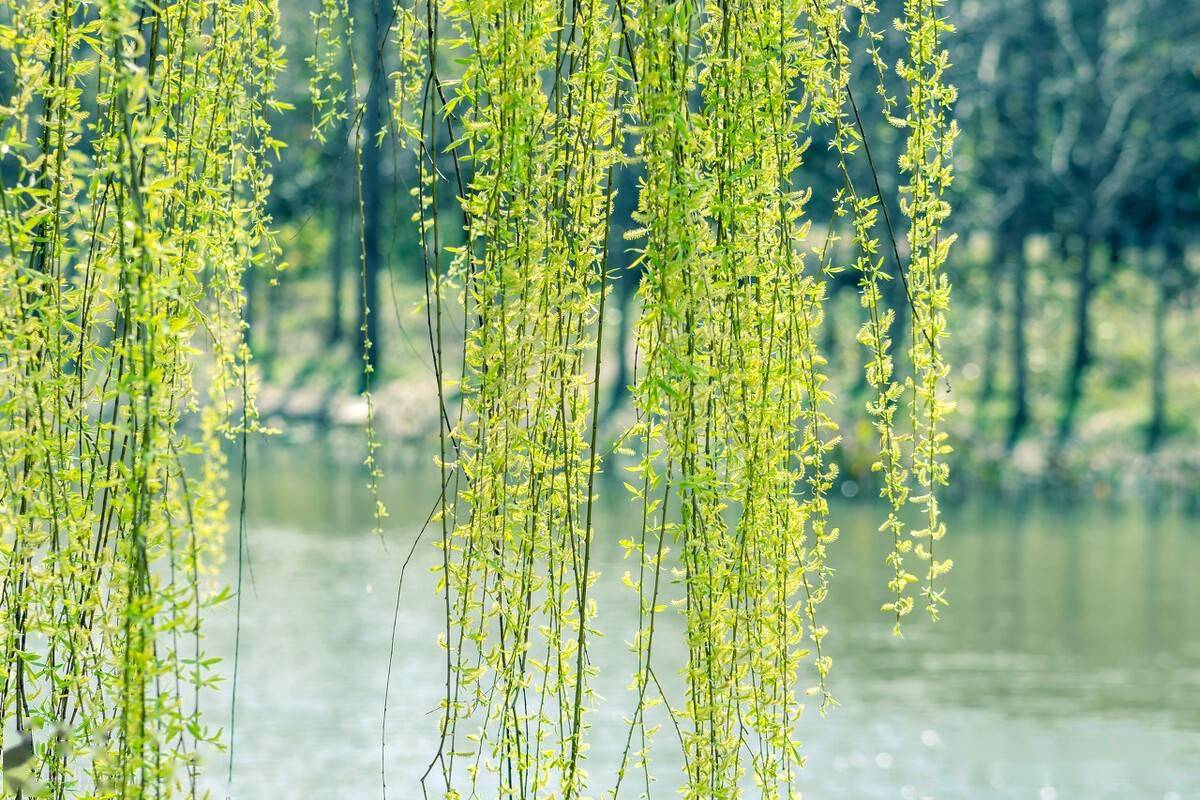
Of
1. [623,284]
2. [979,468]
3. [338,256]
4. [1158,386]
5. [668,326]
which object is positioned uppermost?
[338,256]

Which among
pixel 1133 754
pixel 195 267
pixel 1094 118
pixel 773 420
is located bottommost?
pixel 1133 754

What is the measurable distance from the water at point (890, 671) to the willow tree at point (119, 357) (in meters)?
2.12

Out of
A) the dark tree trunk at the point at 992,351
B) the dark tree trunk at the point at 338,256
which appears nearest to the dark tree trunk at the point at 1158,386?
the dark tree trunk at the point at 992,351

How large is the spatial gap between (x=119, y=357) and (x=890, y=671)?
637cm

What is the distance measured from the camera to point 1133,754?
662cm

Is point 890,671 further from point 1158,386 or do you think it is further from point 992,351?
point 992,351

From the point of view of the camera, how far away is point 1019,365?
52.7ft

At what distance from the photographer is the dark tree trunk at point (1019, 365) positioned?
1609 centimetres

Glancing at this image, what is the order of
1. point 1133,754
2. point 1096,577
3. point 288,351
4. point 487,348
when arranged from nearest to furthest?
point 487,348
point 1133,754
point 1096,577
point 288,351

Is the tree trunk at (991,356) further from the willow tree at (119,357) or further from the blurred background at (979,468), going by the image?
the willow tree at (119,357)

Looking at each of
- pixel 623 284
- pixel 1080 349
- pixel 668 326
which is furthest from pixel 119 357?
pixel 623 284

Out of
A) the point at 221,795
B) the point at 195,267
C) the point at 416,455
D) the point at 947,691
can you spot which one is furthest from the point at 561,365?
the point at 416,455

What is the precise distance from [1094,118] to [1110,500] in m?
4.46

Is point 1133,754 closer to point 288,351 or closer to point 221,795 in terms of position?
point 221,795
